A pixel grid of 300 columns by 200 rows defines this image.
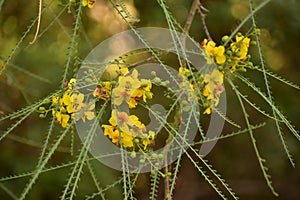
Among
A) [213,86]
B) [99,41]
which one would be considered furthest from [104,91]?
[99,41]

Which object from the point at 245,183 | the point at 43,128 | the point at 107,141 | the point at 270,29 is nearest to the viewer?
the point at 107,141

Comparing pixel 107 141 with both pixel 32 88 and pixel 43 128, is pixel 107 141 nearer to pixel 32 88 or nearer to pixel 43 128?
pixel 32 88

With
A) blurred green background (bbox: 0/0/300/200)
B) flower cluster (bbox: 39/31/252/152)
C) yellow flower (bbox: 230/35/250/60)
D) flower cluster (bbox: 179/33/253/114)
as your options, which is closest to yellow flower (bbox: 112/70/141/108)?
flower cluster (bbox: 39/31/252/152)

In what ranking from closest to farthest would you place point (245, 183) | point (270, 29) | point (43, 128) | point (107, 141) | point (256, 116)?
point (107, 141) → point (270, 29) → point (43, 128) → point (256, 116) → point (245, 183)

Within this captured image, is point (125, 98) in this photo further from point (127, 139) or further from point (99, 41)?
point (99, 41)

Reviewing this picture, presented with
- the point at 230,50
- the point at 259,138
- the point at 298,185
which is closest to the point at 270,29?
the point at 259,138

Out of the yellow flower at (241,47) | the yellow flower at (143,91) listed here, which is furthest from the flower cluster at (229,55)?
the yellow flower at (143,91)

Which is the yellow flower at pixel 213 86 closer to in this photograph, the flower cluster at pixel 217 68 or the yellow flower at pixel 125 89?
the flower cluster at pixel 217 68
